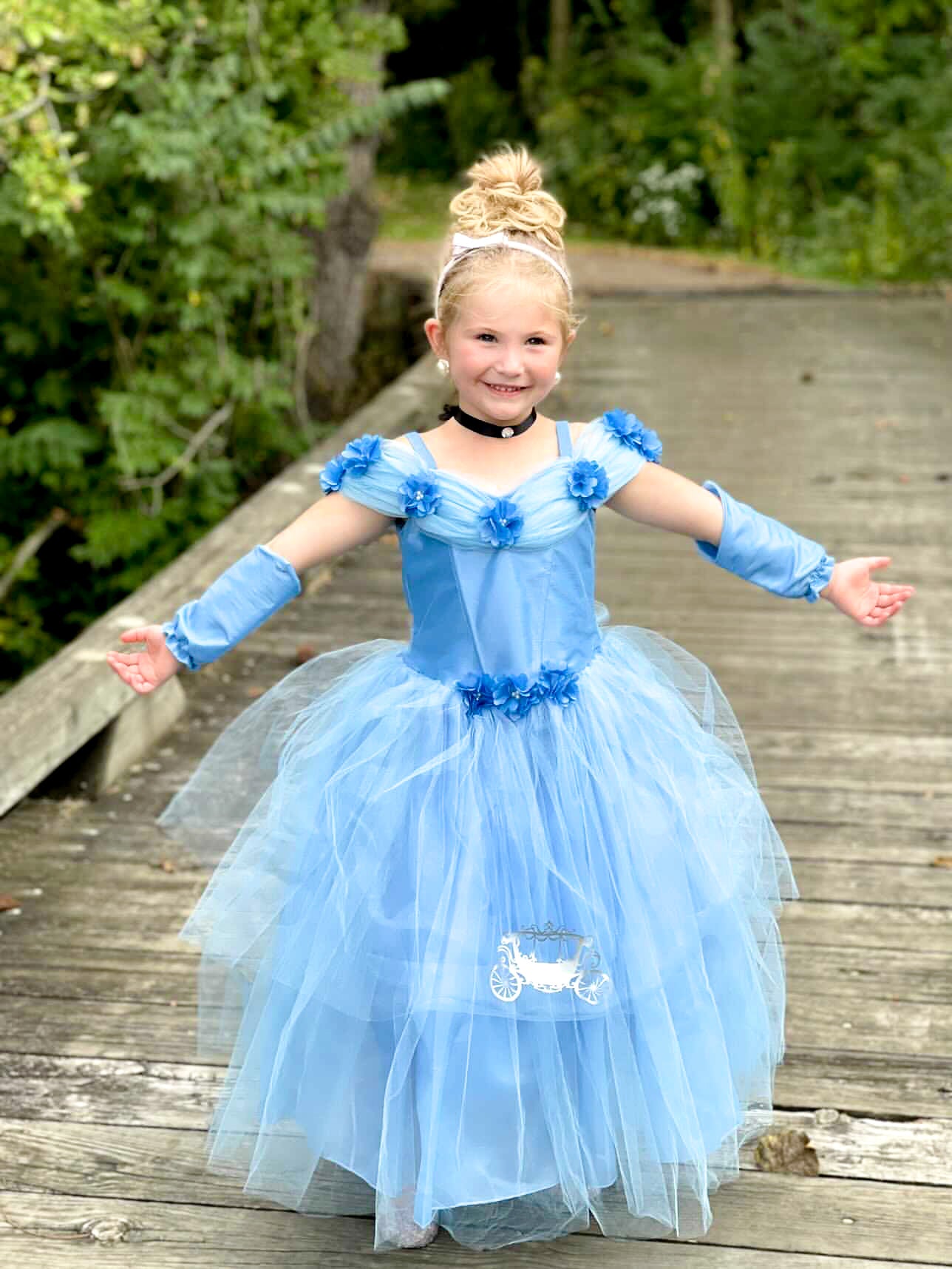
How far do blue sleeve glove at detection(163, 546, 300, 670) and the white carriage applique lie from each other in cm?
63

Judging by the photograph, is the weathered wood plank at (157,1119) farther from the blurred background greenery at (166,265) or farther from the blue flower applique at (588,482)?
the blurred background greenery at (166,265)

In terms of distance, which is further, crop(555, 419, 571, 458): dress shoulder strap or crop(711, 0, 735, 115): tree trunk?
crop(711, 0, 735, 115): tree trunk

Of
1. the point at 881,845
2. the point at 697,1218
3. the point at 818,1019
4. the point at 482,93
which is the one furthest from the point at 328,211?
the point at 482,93

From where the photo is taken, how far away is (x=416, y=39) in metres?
22.7

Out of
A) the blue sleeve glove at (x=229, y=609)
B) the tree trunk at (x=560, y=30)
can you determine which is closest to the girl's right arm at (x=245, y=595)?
the blue sleeve glove at (x=229, y=609)

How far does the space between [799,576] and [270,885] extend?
98 centimetres

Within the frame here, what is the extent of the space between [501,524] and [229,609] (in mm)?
444

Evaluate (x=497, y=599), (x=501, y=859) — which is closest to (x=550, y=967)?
(x=501, y=859)

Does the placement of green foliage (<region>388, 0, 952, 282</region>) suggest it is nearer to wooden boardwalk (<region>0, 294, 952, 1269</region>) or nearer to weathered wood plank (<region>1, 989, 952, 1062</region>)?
wooden boardwalk (<region>0, 294, 952, 1269</region>)

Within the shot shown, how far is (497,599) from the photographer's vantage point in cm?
241

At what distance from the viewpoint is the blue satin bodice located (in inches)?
94.9

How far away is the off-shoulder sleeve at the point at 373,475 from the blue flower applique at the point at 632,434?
334mm

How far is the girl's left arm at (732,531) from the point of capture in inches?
99.8

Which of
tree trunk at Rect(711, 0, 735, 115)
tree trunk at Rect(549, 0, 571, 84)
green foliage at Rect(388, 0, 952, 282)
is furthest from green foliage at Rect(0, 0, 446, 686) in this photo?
tree trunk at Rect(549, 0, 571, 84)
